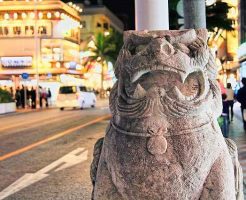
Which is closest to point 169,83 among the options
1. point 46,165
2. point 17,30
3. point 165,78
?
point 165,78

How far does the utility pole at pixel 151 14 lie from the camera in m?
6.59

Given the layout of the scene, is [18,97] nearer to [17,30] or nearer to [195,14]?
[17,30]

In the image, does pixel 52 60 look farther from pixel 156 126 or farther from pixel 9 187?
pixel 156 126

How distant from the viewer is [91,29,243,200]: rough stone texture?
323 cm

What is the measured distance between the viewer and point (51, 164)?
1066 centimetres

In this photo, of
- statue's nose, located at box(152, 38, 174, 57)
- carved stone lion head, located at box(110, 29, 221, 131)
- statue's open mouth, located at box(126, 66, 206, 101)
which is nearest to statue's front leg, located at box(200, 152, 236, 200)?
carved stone lion head, located at box(110, 29, 221, 131)

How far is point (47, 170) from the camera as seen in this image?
9.91 m

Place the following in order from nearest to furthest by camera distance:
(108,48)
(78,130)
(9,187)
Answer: (9,187) → (78,130) → (108,48)

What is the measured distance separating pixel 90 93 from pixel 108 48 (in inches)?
1709

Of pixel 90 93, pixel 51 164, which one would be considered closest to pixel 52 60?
pixel 90 93

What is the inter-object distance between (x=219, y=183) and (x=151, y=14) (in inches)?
146

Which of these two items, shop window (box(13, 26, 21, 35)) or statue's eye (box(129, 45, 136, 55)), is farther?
shop window (box(13, 26, 21, 35))

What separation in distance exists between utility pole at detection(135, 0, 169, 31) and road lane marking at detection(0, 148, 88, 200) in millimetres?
3276

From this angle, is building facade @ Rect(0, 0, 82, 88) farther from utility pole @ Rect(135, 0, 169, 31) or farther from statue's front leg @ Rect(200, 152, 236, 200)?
statue's front leg @ Rect(200, 152, 236, 200)
